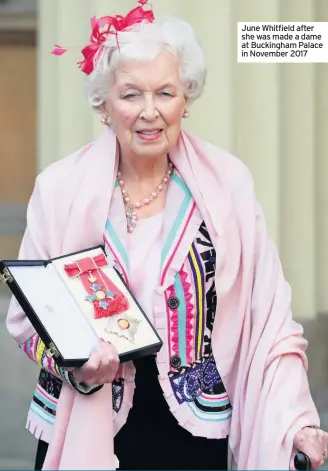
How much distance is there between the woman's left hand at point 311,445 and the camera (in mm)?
2830

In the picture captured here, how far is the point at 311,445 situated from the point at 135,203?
29.3 inches

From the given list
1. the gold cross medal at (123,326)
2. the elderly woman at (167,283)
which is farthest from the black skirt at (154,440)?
the gold cross medal at (123,326)

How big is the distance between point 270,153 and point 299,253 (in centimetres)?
44

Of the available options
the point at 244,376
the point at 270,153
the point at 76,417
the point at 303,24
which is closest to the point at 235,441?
the point at 244,376

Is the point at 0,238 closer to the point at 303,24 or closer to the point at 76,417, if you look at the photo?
the point at 303,24

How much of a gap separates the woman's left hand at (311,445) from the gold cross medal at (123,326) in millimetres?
465

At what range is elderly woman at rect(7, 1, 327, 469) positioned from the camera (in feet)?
9.52

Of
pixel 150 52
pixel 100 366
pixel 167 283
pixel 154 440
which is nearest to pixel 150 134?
pixel 150 52

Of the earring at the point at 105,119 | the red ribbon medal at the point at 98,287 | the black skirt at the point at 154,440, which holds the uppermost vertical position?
the earring at the point at 105,119

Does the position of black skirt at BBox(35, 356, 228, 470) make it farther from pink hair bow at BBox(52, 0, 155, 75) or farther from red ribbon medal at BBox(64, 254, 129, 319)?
pink hair bow at BBox(52, 0, 155, 75)

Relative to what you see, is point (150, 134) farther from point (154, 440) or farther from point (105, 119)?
point (154, 440)

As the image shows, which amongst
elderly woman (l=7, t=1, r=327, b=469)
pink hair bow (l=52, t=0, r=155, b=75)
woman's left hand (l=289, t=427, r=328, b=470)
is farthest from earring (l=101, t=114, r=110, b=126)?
woman's left hand (l=289, t=427, r=328, b=470)

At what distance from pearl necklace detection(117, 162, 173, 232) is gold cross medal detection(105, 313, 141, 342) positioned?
274 mm

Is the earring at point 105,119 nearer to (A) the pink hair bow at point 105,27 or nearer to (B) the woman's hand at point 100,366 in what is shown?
(A) the pink hair bow at point 105,27
